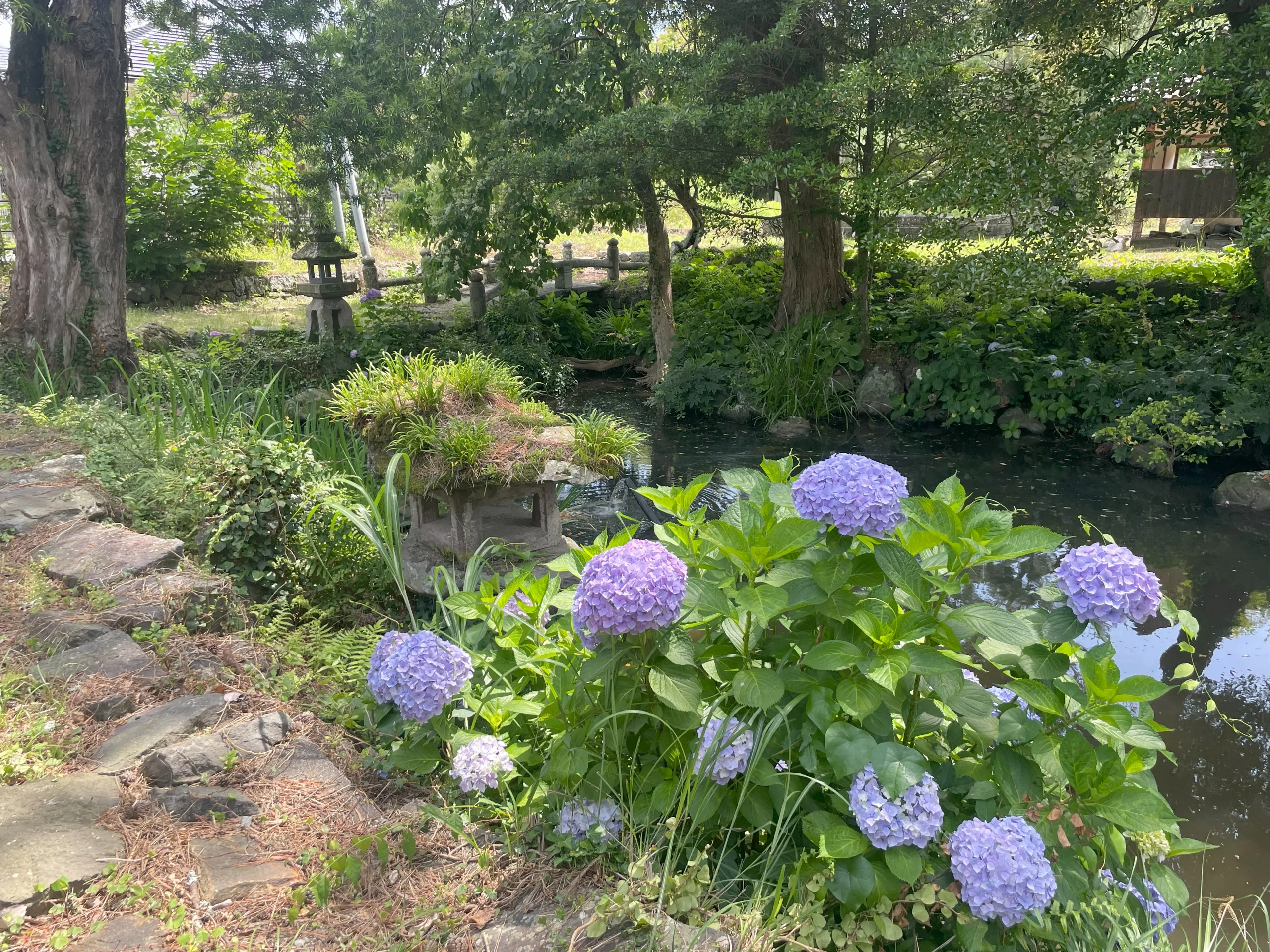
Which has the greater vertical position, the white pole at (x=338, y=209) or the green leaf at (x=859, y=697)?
the white pole at (x=338, y=209)

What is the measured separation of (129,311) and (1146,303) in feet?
40.9

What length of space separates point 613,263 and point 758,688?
1164 cm

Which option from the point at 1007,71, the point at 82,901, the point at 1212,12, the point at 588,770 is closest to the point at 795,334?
the point at 1007,71

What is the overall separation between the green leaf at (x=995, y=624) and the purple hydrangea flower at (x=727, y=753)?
1.52 ft

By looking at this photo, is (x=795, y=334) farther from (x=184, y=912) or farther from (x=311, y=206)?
(x=184, y=912)

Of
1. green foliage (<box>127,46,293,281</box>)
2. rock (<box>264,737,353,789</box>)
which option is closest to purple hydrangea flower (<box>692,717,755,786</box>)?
rock (<box>264,737,353,789</box>)

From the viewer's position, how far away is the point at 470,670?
80.0 inches

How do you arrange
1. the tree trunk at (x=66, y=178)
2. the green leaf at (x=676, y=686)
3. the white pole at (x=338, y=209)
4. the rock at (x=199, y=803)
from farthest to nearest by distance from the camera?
the white pole at (x=338, y=209)
the tree trunk at (x=66, y=178)
the rock at (x=199, y=803)
the green leaf at (x=676, y=686)

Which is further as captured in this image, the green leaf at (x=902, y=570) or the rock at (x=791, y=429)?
the rock at (x=791, y=429)

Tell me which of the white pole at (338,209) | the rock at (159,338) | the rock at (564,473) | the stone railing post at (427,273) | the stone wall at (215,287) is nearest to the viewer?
the rock at (564,473)

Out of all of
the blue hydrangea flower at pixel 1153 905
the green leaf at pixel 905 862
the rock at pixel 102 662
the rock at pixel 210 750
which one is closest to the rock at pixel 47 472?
the rock at pixel 102 662

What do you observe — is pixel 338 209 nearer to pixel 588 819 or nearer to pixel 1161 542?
pixel 1161 542

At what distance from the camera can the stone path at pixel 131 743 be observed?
1.75m

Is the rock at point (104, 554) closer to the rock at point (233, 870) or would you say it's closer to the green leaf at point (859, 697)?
the rock at point (233, 870)
